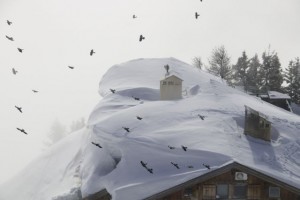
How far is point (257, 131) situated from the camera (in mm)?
29047

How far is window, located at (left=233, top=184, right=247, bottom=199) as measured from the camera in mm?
24203

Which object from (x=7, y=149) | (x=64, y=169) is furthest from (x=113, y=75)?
(x=7, y=149)

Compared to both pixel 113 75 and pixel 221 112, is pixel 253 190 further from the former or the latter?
pixel 113 75

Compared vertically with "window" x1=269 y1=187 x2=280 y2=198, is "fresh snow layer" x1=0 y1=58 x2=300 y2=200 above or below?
above

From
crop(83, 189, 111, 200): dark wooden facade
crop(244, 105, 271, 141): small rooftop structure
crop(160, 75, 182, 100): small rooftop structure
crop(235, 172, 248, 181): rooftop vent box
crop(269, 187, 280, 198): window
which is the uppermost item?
crop(160, 75, 182, 100): small rooftop structure

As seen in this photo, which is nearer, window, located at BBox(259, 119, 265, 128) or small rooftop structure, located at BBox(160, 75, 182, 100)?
window, located at BBox(259, 119, 265, 128)

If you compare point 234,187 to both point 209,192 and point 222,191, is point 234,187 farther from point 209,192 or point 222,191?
point 209,192

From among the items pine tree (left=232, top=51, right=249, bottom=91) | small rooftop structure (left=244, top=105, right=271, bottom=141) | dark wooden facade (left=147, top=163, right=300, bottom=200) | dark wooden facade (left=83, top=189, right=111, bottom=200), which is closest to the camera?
dark wooden facade (left=147, top=163, right=300, bottom=200)

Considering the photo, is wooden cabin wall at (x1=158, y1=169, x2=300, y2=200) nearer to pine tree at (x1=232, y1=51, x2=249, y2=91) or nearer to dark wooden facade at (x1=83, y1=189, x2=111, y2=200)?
dark wooden facade at (x1=83, y1=189, x2=111, y2=200)

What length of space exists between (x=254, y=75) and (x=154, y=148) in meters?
40.6

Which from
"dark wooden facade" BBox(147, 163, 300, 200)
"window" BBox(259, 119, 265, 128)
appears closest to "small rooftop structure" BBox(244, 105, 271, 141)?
"window" BBox(259, 119, 265, 128)

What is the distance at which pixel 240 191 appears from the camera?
24281 mm

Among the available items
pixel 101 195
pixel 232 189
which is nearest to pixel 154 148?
pixel 101 195

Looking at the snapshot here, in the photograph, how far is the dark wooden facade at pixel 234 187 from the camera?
77.4 feet
